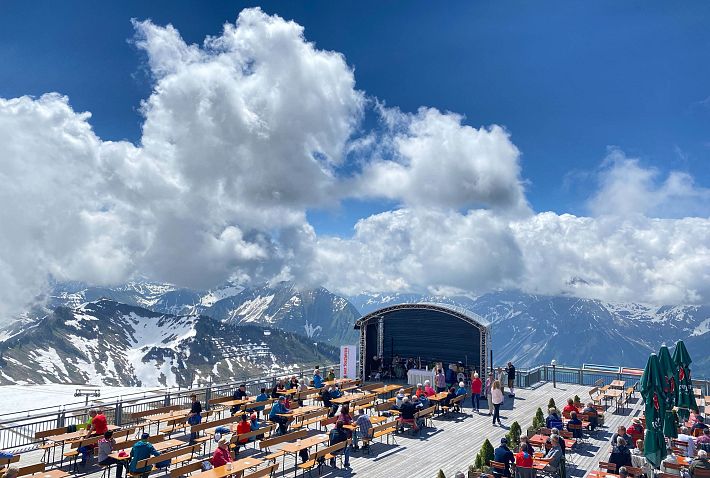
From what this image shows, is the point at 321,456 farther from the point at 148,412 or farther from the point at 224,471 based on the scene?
the point at 148,412

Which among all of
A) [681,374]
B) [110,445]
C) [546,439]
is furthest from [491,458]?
[110,445]

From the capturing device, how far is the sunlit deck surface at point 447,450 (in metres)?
16.8

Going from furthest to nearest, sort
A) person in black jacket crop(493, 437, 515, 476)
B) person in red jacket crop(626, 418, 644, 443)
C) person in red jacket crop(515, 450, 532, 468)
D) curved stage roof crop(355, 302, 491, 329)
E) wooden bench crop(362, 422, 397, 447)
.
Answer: curved stage roof crop(355, 302, 491, 329), wooden bench crop(362, 422, 397, 447), person in red jacket crop(626, 418, 644, 443), person in black jacket crop(493, 437, 515, 476), person in red jacket crop(515, 450, 532, 468)

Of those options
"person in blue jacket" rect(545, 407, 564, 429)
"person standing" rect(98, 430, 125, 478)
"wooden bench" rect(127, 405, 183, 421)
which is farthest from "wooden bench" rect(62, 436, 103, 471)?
"person in blue jacket" rect(545, 407, 564, 429)

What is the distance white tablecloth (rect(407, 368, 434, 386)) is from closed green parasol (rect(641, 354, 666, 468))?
17.3m

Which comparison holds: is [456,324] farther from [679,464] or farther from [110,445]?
[110,445]

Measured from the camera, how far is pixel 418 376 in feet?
104

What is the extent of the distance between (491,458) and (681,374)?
7765 millimetres

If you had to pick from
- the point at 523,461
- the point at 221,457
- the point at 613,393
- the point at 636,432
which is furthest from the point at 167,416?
the point at 613,393

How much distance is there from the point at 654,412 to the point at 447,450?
755 centimetres

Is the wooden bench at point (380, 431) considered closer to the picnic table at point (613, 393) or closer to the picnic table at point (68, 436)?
the picnic table at point (68, 436)

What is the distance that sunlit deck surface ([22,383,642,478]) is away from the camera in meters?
16.8

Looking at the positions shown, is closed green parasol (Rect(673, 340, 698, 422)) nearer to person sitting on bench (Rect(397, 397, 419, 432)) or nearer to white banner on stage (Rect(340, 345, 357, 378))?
person sitting on bench (Rect(397, 397, 419, 432))

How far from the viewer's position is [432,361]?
34156 mm
